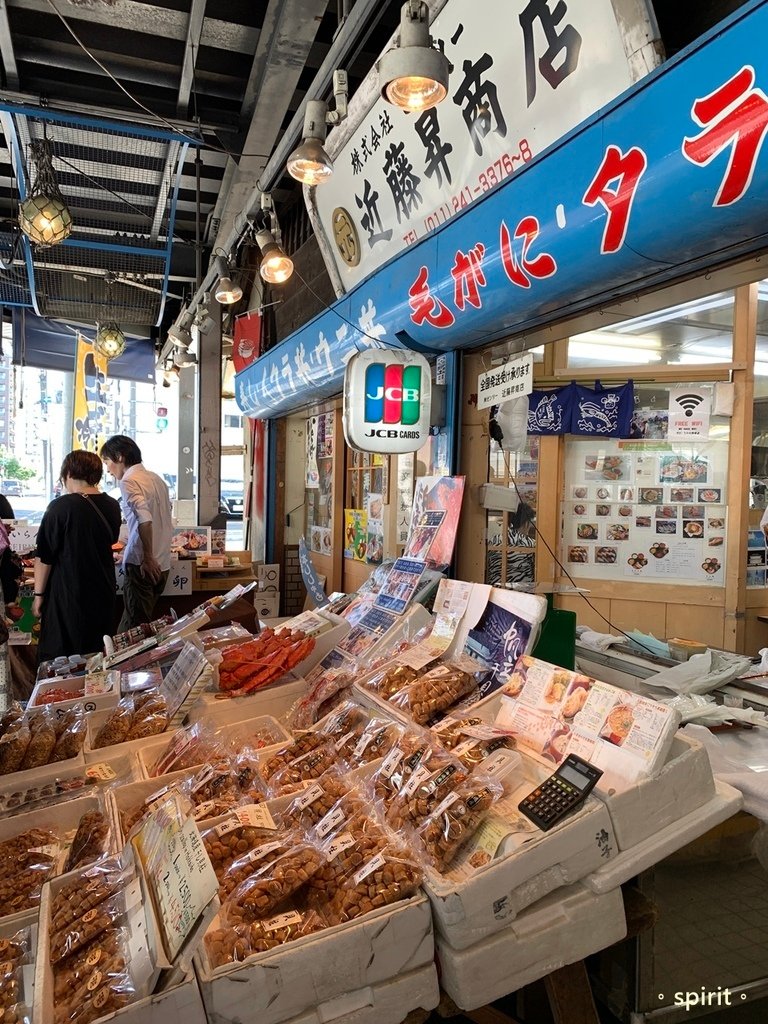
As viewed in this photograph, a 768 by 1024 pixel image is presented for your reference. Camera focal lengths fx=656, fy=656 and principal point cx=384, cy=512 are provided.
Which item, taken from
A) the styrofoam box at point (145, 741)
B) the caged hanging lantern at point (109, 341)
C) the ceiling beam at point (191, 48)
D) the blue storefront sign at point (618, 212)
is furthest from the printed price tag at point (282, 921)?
the caged hanging lantern at point (109, 341)

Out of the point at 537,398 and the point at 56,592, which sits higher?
the point at 537,398

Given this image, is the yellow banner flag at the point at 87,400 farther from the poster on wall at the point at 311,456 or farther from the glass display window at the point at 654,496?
the glass display window at the point at 654,496

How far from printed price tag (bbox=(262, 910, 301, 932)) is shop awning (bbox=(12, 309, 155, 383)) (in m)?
11.7

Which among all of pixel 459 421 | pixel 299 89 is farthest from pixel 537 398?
pixel 299 89

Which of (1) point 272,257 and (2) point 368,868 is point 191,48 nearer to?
(1) point 272,257

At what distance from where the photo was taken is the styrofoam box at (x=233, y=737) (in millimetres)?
2443

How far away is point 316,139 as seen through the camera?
3.30 metres

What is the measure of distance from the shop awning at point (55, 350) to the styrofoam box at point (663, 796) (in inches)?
467

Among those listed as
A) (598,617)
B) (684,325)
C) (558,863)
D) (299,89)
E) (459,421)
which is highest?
(299,89)

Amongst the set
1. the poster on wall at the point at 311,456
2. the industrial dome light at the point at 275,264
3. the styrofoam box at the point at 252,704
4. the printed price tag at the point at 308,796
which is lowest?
the styrofoam box at the point at 252,704

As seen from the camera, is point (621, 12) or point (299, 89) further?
point (299, 89)

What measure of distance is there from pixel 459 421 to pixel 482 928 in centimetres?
290

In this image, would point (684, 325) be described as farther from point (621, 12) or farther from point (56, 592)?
point (56, 592)

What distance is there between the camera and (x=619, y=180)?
2271 mm
